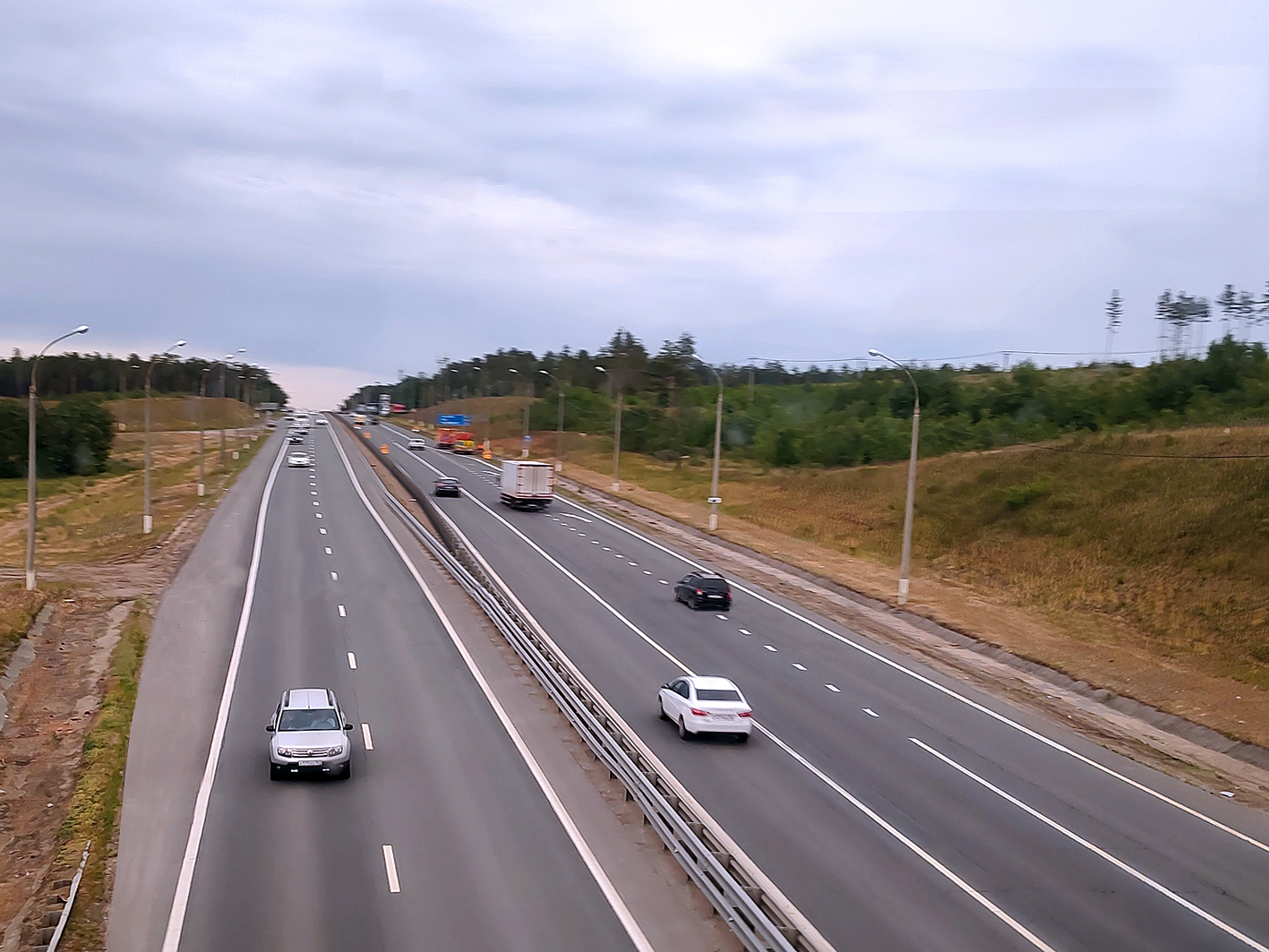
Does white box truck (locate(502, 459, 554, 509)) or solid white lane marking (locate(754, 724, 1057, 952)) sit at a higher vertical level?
white box truck (locate(502, 459, 554, 509))

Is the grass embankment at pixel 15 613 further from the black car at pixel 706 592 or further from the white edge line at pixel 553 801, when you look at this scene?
the black car at pixel 706 592

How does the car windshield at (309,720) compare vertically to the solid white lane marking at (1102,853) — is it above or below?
above

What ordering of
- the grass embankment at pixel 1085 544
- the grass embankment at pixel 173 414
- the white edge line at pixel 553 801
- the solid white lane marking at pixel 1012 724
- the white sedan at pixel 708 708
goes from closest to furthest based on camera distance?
the white edge line at pixel 553 801 < the solid white lane marking at pixel 1012 724 < the white sedan at pixel 708 708 < the grass embankment at pixel 1085 544 < the grass embankment at pixel 173 414

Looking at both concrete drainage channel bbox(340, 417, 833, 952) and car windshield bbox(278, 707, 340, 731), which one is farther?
car windshield bbox(278, 707, 340, 731)

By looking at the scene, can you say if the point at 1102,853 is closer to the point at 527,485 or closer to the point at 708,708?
the point at 708,708

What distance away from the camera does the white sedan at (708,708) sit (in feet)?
70.4

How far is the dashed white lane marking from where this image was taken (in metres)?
13.9

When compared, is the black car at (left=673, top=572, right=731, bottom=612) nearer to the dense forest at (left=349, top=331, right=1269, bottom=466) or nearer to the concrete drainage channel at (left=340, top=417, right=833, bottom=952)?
the concrete drainage channel at (left=340, top=417, right=833, bottom=952)

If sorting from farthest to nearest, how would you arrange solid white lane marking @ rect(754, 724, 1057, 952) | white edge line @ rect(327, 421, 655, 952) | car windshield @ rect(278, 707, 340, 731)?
car windshield @ rect(278, 707, 340, 731) → solid white lane marking @ rect(754, 724, 1057, 952) → white edge line @ rect(327, 421, 655, 952)

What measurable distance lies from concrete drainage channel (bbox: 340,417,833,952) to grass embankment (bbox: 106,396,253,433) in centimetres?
12764

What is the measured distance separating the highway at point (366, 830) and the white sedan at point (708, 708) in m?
3.58

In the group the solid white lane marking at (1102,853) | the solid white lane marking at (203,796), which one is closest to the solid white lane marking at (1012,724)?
the solid white lane marking at (1102,853)

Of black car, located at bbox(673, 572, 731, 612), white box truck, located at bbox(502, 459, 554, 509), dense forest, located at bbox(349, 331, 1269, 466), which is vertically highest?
dense forest, located at bbox(349, 331, 1269, 466)

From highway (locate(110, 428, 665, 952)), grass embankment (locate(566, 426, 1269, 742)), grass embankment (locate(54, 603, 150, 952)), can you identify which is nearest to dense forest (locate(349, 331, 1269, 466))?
grass embankment (locate(566, 426, 1269, 742))
